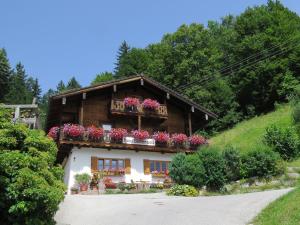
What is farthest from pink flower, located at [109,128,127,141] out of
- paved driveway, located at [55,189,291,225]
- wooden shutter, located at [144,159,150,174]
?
paved driveway, located at [55,189,291,225]

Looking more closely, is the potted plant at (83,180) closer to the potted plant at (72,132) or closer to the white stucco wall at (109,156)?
the white stucco wall at (109,156)

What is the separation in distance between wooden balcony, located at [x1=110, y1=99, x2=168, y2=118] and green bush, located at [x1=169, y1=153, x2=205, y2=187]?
27.5 ft

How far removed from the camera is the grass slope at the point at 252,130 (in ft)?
130

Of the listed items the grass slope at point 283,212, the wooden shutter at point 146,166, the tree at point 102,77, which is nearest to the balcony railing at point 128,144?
the wooden shutter at point 146,166

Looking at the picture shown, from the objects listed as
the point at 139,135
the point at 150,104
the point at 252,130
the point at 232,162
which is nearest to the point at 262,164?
the point at 232,162

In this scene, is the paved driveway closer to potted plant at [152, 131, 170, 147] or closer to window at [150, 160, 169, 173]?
window at [150, 160, 169, 173]

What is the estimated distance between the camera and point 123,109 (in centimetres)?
3331

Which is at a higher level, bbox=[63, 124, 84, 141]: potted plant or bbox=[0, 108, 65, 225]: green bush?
bbox=[63, 124, 84, 141]: potted plant

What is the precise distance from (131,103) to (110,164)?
15.6 ft

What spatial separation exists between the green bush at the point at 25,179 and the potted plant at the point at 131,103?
17983mm

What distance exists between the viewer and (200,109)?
118 feet

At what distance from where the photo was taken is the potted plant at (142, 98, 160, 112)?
34.0m

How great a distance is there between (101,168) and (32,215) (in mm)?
16896

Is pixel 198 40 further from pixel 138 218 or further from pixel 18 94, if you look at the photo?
pixel 138 218
